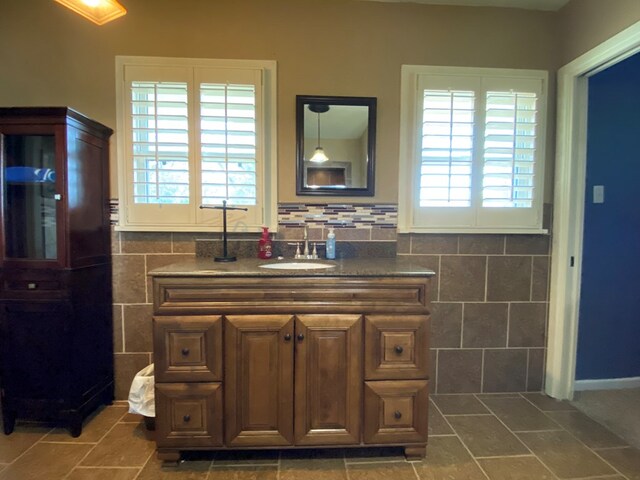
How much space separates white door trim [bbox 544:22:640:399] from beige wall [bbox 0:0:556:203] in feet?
0.84

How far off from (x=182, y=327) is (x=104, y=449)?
786mm

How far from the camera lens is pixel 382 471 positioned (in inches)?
59.3

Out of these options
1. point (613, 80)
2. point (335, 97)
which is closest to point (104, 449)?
point (335, 97)

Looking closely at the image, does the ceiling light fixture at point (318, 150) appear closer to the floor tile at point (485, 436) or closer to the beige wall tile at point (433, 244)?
the beige wall tile at point (433, 244)

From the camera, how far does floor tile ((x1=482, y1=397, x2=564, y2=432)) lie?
1.84 metres

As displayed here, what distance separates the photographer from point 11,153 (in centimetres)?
170

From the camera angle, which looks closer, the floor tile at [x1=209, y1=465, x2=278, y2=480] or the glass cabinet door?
the floor tile at [x1=209, y1=465, x2=278, y2=480]

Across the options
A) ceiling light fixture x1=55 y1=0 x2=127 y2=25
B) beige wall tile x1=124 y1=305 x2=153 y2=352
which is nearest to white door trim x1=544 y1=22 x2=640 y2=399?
ceiling light fixture x1=55 y1=0 x2=127 y2=25

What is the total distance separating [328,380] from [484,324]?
122 cm

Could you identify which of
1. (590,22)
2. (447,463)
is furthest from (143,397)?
(590,22)

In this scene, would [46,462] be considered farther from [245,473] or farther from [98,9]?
[98,9]

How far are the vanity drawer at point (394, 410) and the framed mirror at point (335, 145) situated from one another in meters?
1.12

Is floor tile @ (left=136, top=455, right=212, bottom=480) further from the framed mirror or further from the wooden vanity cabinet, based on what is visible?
the framed mirror

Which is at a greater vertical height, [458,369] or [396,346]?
[396,346]
